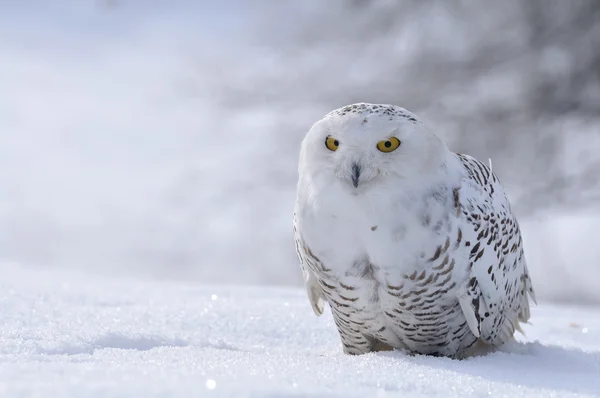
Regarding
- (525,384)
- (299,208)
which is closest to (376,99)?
(299,208)

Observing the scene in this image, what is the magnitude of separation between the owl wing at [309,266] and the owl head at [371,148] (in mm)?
168

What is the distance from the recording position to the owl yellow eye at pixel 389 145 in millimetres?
1508

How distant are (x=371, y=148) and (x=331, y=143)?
94 mm

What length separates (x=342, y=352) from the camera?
6.30 ft

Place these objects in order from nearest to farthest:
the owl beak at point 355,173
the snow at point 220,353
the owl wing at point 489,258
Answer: the snow at point 220,353, the owl beak at point 355,173, the owl wing at point 489,258

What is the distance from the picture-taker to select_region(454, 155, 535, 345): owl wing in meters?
1.61

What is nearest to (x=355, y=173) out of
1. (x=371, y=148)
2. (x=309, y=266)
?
(x=371, y=148)

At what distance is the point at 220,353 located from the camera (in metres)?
1.51

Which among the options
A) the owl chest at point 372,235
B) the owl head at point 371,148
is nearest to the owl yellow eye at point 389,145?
the owl head at point 371,148

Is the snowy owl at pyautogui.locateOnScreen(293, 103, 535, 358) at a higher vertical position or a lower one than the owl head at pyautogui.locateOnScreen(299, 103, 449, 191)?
lower

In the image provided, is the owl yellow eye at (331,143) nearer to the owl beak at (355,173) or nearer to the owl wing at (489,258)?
the owl beak at (355,173)

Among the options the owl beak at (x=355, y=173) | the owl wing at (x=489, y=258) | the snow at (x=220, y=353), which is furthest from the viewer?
the owl wing at (x=489, y=258)

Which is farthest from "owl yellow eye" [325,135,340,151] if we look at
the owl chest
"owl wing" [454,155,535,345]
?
"owl wing" [454,155,535,345]

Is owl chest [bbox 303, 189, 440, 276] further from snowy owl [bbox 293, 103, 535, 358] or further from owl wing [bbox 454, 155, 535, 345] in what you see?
owl wing [bbox 454, 155, 535, 345]
